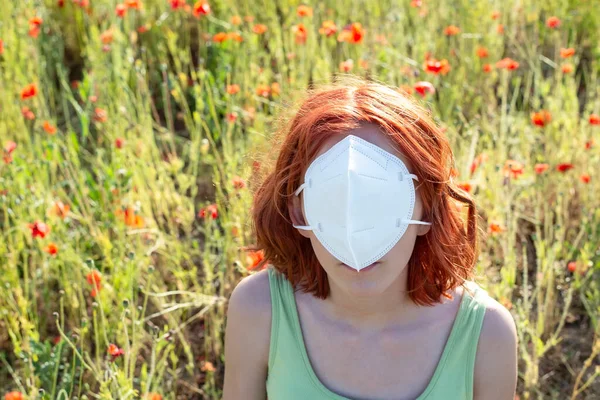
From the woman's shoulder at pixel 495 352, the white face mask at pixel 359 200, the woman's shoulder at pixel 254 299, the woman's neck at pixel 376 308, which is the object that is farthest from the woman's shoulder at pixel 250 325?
the woman's shoulder at pixel 495 352

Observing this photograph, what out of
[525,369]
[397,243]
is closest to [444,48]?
[525,369]

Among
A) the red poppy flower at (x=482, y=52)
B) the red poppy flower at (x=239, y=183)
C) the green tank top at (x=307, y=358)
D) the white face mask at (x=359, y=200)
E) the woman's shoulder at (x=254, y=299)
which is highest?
the white face mask at (x=359, y=200)

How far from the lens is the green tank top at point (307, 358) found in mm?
1521

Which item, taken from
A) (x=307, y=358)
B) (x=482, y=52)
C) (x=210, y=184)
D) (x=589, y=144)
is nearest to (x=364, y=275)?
(x=307, y=358)

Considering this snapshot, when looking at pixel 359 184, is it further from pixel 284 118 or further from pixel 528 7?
pixel 528 7

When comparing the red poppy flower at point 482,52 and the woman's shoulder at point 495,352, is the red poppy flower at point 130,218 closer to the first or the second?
the woman's shoulder at point 495,352

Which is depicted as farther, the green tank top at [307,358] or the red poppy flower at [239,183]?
the red poppy flower at [239,183]

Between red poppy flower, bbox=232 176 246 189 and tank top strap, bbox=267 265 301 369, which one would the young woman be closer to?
tank top strap, bbox=267 265 301 369

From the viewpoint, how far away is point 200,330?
2.40 m

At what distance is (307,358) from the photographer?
156 centimetres

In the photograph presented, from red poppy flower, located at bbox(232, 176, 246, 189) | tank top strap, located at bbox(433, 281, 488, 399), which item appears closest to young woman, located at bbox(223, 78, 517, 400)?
tank top strap, located at bbox(433, 281, 488, 399)

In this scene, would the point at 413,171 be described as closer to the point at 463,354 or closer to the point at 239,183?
the point at 463,354

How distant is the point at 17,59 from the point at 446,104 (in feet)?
5.07

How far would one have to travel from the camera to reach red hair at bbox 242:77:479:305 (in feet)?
4.62
